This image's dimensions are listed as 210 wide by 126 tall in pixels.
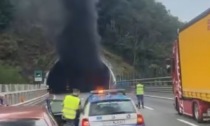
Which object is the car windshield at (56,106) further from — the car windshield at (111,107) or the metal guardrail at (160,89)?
the metal guardrail at (160,89)

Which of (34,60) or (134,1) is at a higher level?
(134,1)

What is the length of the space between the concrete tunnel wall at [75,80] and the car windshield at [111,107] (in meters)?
65.3

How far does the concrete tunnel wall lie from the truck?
5585 cm

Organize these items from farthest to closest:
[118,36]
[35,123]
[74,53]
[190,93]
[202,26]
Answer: [118,36] → [74,53] → [190,93] → [202,26] → [35,123]

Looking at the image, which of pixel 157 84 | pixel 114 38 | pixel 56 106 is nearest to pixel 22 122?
pixel 56 106

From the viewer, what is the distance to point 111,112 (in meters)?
13.3

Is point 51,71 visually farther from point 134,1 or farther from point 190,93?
point 190,93

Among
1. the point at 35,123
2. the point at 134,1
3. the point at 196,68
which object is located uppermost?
the point at 134,1

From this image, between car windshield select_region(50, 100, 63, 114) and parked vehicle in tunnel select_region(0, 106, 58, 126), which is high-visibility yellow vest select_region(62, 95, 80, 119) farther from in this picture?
parked vehicle in tunnel select_region(0, 106, 58, 126)

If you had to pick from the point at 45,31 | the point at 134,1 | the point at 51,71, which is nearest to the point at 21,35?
the point at 45,31

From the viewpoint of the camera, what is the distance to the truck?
58.9ft

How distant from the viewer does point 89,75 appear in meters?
81.5

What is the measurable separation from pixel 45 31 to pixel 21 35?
571 cm

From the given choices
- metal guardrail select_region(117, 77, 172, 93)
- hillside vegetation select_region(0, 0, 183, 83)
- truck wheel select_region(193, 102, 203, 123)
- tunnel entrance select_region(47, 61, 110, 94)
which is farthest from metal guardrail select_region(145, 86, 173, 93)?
truck wheel select_region(193, 102, 203, 123)
